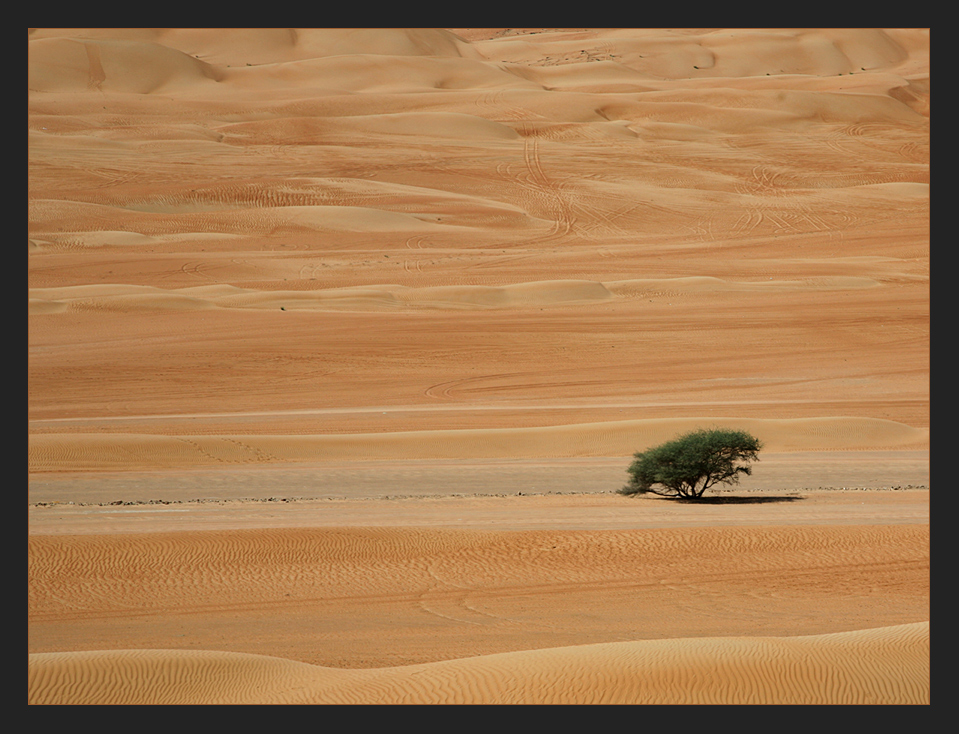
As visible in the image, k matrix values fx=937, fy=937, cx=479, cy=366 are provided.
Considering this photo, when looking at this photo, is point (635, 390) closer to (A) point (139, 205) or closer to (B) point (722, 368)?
(B) point (722, 368)

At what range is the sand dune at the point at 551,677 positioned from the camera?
7375mm

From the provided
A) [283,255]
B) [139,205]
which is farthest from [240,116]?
[283,255]

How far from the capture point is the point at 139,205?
4662 centimetres

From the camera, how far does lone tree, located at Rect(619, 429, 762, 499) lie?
16.0 metres

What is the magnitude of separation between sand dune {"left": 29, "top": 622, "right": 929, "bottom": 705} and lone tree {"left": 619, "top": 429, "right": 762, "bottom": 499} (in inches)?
303

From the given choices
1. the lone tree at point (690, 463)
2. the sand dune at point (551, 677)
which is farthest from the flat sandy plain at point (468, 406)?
the lone tree at point (690, 463)

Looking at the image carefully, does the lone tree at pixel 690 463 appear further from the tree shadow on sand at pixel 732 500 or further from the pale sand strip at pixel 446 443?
the pale sand strip at pixel 446 443

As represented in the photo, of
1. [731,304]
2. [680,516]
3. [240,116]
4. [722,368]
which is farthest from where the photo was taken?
[240,116]

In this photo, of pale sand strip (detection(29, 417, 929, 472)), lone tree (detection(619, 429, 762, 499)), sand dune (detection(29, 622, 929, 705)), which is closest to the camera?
sand dune (detection(29, 622, 929, 705))

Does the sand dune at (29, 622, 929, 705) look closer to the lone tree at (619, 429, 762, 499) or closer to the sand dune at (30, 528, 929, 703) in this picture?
the sand dune at (30, 528, 929, 703)

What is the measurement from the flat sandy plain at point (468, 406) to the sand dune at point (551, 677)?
0.03m

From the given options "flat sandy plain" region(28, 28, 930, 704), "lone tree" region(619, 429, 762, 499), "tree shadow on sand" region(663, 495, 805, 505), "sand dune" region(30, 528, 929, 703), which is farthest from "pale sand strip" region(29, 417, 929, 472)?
"sand dune" region(30, 528, 929, 703)

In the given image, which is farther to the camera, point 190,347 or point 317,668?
point 190,347

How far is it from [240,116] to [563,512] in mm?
63808
